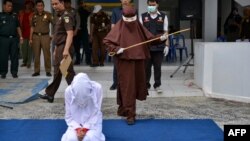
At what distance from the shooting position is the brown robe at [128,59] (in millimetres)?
6367

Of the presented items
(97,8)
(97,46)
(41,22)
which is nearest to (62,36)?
(41,22)

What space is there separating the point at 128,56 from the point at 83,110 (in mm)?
1543

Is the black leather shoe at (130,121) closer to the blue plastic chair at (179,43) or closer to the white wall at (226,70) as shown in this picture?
the white wall at (226,70)

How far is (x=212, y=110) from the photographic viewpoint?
7.36m

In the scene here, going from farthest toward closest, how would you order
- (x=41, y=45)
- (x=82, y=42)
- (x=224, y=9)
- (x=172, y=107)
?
(x=224, y=9) < (x=82, y=42) < (x=41, y=45) < (x=172, y=107)

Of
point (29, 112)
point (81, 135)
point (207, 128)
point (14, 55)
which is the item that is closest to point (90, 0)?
point (14, 55)

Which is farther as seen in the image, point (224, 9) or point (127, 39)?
point (224, 9)

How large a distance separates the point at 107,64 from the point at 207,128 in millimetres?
7096

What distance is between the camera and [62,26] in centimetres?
741

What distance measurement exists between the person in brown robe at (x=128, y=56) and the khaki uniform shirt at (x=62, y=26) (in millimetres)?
1114

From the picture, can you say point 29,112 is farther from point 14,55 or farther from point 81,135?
point 14,55

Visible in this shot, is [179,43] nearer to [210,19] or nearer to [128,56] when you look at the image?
[210,19]

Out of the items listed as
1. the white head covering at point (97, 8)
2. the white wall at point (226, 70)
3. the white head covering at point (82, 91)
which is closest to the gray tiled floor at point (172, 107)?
the white wall at point (226, 70)

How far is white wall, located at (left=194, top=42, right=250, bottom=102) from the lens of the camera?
800 centimetres
